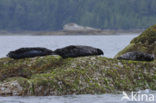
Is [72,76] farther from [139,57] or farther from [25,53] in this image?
[139,57]

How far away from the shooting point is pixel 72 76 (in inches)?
569

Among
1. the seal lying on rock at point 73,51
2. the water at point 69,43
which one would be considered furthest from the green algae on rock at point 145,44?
the water at point 69,43

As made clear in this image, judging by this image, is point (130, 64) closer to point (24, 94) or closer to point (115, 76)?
point (115, 76)

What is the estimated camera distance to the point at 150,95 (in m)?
13.8

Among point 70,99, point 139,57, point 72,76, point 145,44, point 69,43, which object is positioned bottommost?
point 69,43

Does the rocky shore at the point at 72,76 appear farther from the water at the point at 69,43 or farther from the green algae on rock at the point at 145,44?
the water at the point at 69,43

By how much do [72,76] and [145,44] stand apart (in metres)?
5.93

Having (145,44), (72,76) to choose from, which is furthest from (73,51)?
(145,44)

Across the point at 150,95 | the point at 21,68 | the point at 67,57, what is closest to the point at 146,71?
the point at 150,95

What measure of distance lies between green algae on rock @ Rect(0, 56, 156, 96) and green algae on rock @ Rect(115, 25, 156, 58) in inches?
117

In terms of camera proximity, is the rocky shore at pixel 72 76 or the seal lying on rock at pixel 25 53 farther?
the seal lying on rock at pixel 25 53

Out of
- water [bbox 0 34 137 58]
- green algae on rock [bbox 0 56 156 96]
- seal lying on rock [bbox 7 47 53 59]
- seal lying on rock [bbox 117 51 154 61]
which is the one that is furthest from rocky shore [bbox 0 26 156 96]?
water [bbox 0 34 137 58]

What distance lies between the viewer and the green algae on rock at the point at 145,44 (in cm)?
1900

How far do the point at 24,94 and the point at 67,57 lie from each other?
9.09ft
